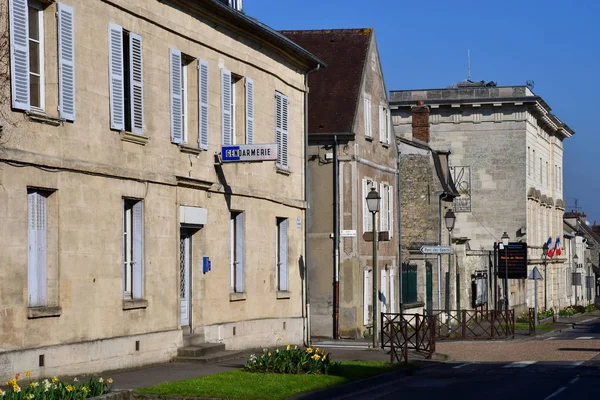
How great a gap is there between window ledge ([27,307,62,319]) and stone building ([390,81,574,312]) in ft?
141

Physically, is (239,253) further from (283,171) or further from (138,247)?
(138,247)

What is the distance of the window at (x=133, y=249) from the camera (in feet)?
67.0

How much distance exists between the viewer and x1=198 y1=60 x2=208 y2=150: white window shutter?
921 inches

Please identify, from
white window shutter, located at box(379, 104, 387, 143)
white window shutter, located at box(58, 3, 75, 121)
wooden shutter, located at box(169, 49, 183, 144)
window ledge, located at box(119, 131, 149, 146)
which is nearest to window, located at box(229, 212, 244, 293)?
wooden shutter, located at box(169, 49, 183, 144)

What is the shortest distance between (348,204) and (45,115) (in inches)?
706

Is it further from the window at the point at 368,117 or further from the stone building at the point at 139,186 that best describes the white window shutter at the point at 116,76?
the window at the point at 368,117

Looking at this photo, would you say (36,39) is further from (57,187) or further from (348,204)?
(348,204)

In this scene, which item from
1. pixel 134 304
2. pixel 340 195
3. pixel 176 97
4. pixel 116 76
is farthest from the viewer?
pixel 340 195

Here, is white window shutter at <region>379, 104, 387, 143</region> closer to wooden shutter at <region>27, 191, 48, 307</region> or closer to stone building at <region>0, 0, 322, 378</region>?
stone building at <region>0, 0, 322, 378</region>

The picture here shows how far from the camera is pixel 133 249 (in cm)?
2056

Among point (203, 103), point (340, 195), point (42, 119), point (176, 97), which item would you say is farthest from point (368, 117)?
point (42, 119)

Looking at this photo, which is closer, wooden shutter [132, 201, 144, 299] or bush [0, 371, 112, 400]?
bush [0, 371, 112, 400]

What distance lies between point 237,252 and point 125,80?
21.9 ft

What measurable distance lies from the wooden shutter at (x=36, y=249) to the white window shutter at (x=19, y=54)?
5.03 ft
